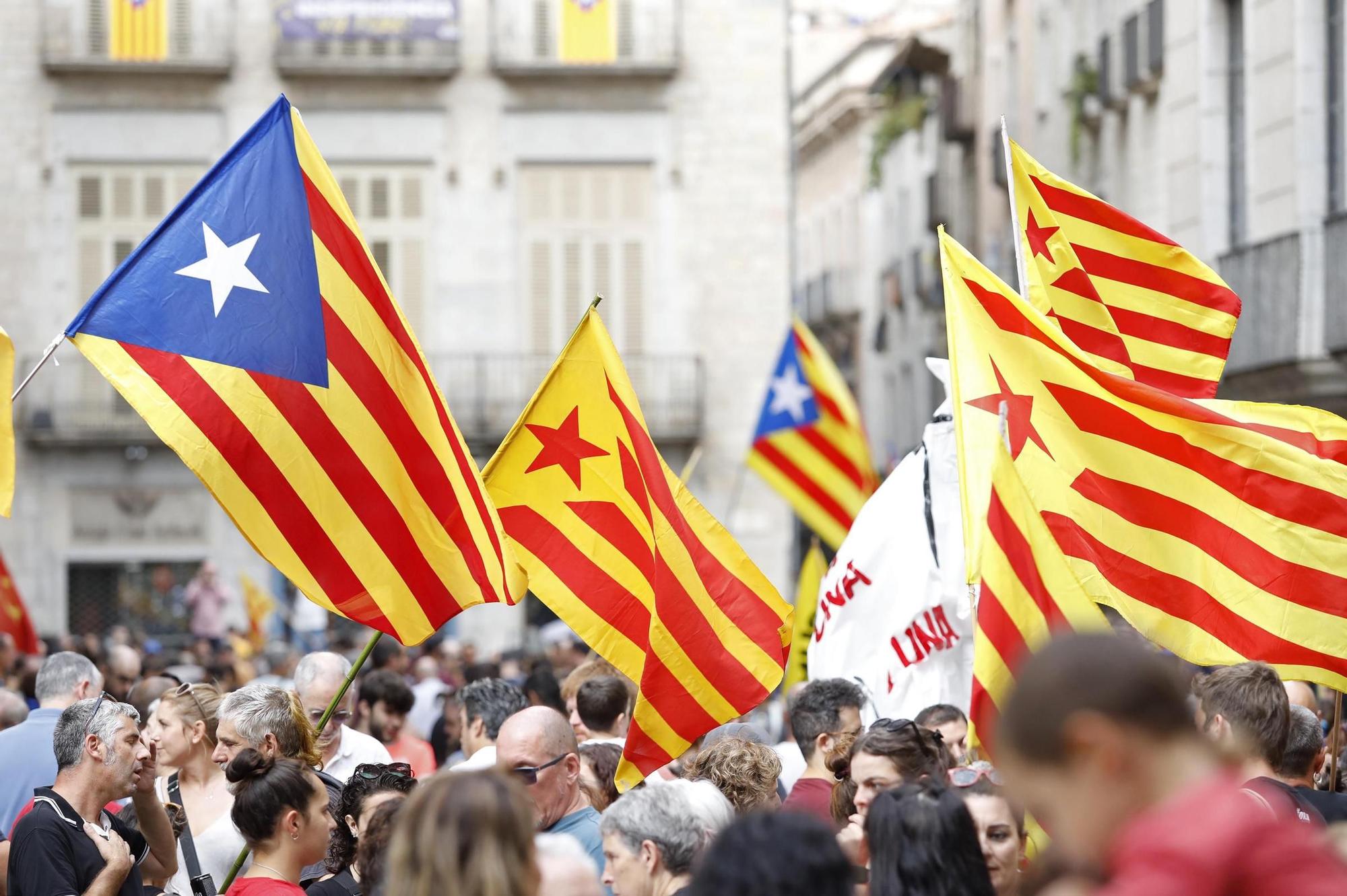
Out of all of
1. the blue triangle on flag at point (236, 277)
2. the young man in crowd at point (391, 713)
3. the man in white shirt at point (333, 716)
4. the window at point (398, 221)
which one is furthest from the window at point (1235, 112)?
the blue triangle on flag at point (236, 277)

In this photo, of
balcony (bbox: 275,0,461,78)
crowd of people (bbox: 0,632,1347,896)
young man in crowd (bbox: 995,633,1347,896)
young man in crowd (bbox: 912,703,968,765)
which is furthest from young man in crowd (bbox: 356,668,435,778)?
balcony (bbox: 275,0,461,78)

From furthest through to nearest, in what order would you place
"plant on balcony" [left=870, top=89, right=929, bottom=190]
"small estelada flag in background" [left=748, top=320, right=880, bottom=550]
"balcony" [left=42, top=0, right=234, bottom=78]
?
1. "plant on balcony" [left=870, top=89, right=929, bottom=190]
2. "balcony" [left=42, top=0, right=234, bottom=78]
3. "small estelada flag in background" [left=748, top=320, right=880, bottom=550]

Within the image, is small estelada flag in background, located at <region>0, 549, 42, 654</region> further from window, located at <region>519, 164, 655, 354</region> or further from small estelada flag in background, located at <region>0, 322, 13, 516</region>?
window, located at <region>519, 164, 655, 354</region>

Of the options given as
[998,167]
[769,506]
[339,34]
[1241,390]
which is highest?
Answer: [339,34]

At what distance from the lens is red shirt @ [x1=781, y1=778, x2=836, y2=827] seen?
6309mm

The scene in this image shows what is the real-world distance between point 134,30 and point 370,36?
3.27m

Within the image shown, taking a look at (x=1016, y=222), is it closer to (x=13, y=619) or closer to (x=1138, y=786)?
(x=1138, y=786)

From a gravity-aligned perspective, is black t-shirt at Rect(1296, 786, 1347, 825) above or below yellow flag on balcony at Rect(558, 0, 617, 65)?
below

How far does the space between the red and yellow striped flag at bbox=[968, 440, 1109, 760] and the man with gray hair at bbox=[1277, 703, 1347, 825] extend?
0.87 m

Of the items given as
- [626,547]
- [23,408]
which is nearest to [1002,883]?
[626,547]

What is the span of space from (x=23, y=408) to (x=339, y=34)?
22.2 ft

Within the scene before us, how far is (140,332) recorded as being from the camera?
661 cm

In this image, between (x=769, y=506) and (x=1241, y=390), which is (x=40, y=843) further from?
(x=769, y=506)

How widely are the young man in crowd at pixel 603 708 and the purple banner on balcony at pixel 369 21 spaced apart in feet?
67.6
